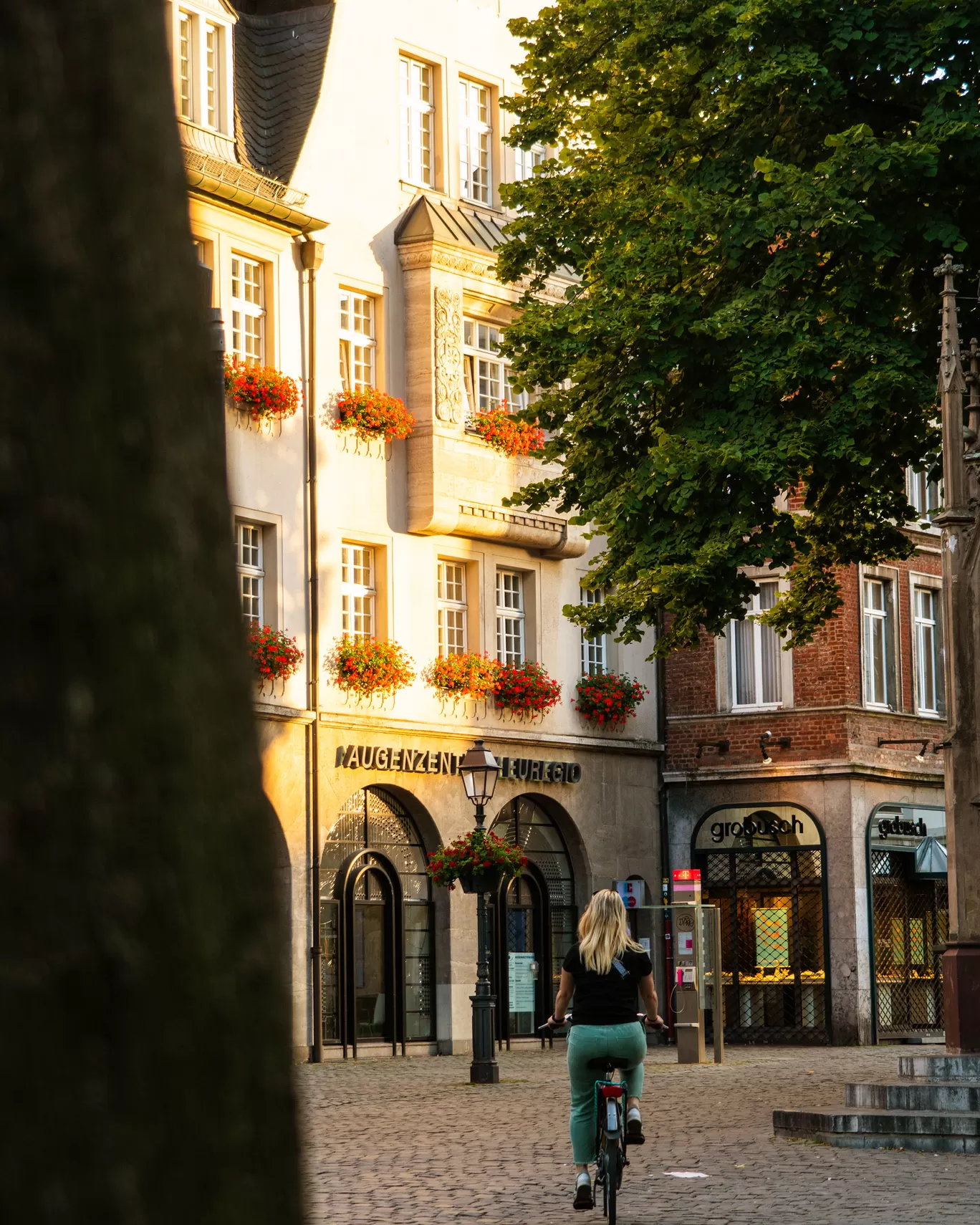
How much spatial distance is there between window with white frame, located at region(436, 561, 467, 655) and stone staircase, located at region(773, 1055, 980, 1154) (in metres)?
16.2

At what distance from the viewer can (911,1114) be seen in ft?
46.4

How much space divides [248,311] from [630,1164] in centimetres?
1687

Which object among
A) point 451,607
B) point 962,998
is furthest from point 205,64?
point 962,998

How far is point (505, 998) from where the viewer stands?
31.1 meters

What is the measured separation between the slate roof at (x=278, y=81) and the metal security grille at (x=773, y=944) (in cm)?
1328

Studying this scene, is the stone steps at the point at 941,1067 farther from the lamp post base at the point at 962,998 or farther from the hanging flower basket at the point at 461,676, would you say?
the hanging flower basket at the point at 461,676

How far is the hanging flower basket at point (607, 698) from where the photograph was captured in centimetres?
3306

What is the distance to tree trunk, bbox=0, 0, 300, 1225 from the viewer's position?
1742 mm

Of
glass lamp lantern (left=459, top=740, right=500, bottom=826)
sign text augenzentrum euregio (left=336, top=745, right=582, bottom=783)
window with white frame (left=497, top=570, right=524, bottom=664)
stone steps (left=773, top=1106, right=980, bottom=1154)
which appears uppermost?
window with white frame (left=497, top=570, right=524, bottom=664)

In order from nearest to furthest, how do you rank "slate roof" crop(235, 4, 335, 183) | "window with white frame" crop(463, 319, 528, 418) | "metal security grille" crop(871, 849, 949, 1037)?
"slate roof" crop(235, 4, 335, 183) → "window with white frame" crop(463, 319, 528, 418) → "metal security grille" crop(871, 849, 949, 1037)

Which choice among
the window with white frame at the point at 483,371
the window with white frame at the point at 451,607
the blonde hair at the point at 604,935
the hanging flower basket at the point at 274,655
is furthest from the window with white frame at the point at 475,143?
the blonde hair at the point at 604,935

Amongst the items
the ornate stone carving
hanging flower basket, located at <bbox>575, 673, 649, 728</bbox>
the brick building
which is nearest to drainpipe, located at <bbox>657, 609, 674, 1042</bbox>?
the brick building

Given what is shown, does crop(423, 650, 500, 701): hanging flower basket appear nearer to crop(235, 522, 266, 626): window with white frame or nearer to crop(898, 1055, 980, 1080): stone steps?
crop(235, 522, 266, 626): window with white frame

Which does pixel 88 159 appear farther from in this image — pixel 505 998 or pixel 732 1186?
pixel 505 998
